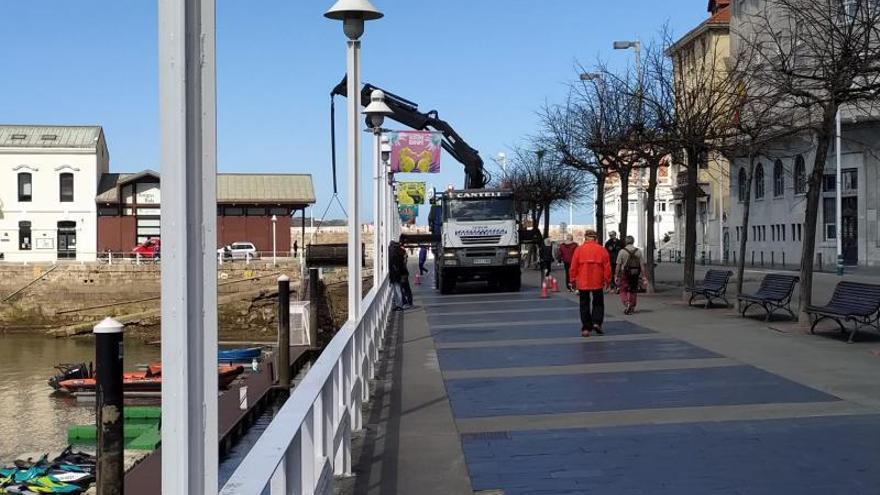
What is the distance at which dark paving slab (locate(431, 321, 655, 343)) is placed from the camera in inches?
688

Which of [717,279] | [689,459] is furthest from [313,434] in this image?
[717,279]

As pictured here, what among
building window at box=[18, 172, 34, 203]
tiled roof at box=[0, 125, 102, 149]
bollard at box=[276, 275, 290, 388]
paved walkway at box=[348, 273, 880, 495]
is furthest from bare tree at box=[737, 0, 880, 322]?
building window at box=[18, 172, 34, 203]

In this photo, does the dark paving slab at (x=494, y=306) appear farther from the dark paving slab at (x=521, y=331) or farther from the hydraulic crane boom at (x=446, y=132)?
the hydraulic crane boom at (x=446, y=132)

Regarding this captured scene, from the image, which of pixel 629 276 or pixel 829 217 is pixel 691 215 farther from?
pixel 829 217

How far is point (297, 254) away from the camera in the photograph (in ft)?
208

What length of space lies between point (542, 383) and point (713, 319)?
842 cm

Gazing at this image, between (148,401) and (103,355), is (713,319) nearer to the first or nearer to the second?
(148,401)

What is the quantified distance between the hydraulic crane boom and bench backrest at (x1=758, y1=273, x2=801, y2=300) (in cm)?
1908

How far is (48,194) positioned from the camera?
63.1m

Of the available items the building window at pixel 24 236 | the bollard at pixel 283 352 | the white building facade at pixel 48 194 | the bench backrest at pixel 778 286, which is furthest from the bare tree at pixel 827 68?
the building window at pixel 24 236

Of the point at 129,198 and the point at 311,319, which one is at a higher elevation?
the point at 129,198

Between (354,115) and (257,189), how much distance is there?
56.1 meters

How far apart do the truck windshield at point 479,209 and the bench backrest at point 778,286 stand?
1404 cm

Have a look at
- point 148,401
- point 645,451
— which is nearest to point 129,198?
point 148,401
